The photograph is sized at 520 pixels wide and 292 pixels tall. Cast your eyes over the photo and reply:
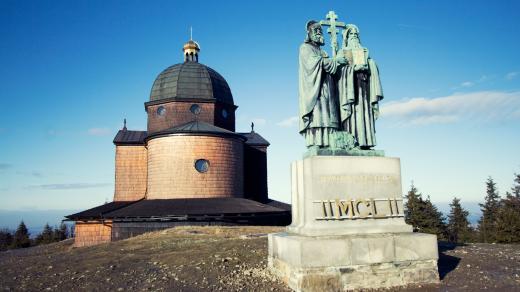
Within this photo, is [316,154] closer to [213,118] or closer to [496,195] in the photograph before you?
[213,118]

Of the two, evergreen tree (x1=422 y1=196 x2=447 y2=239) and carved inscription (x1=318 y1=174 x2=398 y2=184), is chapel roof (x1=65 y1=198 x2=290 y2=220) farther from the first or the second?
evergreen tree (x1=422 y1=196 x2=447 y2=239)

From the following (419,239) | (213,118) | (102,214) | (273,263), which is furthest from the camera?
(213,118)

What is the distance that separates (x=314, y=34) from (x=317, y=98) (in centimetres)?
146

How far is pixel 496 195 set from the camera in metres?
57.3

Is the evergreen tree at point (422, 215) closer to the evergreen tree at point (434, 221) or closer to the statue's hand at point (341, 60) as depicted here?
the evergreen tree at point (434, 221)

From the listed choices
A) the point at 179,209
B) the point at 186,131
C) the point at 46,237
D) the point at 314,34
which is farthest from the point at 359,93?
the point at 46,237

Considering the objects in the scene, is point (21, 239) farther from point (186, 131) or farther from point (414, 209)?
point (414, 209)

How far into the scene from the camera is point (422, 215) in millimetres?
37719

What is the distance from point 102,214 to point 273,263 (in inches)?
754

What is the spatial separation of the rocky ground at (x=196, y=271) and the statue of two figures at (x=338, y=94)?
2.88m

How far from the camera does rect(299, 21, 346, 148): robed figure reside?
7.99m

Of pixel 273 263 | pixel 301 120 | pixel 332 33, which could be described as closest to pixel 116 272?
pixel 273 263

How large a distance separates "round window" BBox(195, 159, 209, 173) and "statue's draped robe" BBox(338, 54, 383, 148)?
1911cm

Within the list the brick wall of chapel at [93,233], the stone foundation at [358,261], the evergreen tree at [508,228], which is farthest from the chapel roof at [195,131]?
the stone foundation at [358,261]
